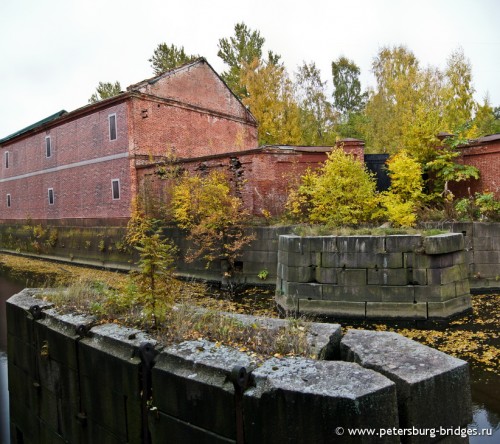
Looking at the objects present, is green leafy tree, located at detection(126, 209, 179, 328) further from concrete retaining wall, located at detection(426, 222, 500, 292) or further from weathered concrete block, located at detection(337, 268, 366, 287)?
concrete retaining wall, located at detection(426, 222, 500, 292)

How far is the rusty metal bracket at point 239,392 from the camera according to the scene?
8.65ft

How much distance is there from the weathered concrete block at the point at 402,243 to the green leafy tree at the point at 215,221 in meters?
5.43

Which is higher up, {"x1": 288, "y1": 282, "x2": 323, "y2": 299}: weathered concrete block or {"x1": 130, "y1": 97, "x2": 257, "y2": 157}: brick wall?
{"x1": 130, "y1": 97, "x2": 257, "y2": 157}: brick wall

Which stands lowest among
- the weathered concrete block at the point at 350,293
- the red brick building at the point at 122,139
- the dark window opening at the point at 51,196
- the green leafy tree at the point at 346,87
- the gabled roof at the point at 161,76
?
the weathered concrete block at the point at 350,293

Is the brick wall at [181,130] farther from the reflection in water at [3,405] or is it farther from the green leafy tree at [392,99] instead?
the reflection in water at [3,405]

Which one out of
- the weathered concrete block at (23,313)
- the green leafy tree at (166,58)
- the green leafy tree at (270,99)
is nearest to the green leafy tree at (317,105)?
the green leafy tree at (270,99)

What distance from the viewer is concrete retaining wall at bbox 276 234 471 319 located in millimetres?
9133

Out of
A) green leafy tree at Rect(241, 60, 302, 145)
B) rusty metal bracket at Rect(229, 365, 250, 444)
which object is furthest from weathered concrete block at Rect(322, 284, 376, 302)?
green leafy tree at Rect(241, 60, 302, 145)

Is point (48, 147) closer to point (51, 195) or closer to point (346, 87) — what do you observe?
point (51, 195)

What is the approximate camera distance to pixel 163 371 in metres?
3.16

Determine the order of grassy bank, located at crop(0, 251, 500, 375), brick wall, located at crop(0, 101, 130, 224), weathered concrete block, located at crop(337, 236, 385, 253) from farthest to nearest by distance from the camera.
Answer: brick wall, located at crop(0, 101, 130, 224) → weathered concrete block, located at crop(337, 236, 385, 253) → grassy bank, located at crop(0, 251, 500, 375)

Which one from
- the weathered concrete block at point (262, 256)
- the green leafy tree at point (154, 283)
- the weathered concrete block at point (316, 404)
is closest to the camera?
the weathered concrete block at point (316, 404)

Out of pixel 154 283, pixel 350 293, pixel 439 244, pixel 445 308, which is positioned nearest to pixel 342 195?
pixel 350 293

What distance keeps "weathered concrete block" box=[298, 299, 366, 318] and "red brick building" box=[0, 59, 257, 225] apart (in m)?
12.3
